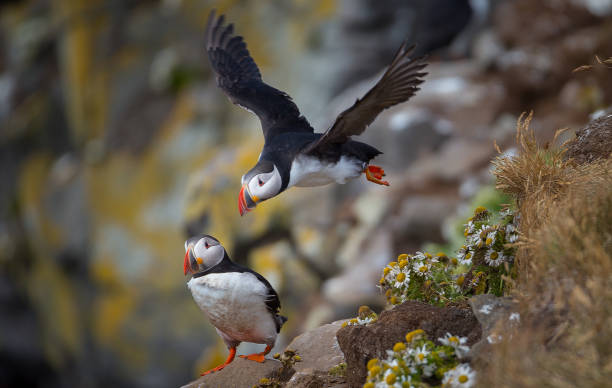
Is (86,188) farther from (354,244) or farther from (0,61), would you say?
(354,244)

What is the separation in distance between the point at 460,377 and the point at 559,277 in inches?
26.2

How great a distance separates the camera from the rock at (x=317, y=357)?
12.3ft

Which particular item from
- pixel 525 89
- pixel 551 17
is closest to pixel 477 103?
pixel 525 89

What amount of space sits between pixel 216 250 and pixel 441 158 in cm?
736

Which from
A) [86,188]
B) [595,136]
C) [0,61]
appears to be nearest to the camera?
[595,136]

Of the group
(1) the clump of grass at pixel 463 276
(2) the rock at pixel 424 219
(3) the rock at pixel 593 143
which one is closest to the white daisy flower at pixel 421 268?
(1) the clump of grass at pixel 463 276

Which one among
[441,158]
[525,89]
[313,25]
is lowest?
[441,158]

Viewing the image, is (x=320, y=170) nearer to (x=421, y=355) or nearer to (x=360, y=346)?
(x=360, y=346)

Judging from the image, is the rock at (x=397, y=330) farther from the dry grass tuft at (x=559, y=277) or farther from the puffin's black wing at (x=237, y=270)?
the puffin's black wing at (x=237, y=270)

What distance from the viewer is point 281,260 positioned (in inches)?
430

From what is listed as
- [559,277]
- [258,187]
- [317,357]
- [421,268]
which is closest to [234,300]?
[258,187]

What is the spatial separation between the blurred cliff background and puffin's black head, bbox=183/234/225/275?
3557 mm

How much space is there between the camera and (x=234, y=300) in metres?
3.83

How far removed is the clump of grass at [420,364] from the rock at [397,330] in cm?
15
